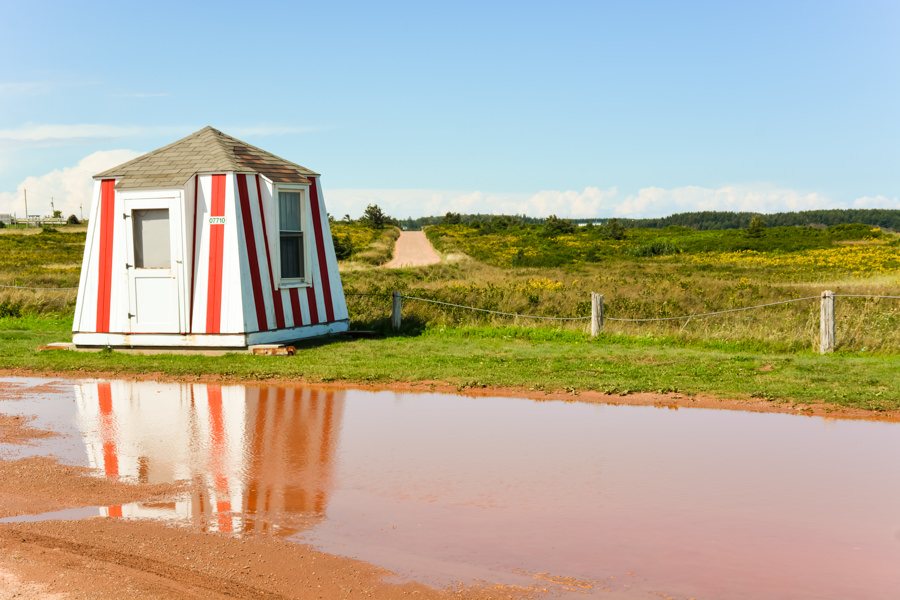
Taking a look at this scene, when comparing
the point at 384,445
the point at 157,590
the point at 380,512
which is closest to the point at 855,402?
the point at 384,445

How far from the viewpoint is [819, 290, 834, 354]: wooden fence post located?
46.9ft

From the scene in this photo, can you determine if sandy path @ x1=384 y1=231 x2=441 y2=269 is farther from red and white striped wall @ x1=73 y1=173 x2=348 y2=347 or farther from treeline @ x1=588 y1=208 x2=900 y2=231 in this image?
treeline @ x1=588 y1=208 x2=900 y2=231

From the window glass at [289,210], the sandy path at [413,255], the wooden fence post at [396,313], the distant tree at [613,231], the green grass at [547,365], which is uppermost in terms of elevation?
the distant tree at [613,231]

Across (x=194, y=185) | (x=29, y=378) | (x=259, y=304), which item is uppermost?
(x=194, y=185)

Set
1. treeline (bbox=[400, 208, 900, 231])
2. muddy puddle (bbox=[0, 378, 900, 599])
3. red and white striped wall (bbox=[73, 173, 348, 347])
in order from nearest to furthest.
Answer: muddy puddle (bbox=[0, 378, 900, 599]) < red and white striped wall (bbox=[73, 173, 348, 347]) < treeline (bbox=[400, 208, 900, 231])

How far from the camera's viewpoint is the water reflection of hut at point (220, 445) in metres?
6.34

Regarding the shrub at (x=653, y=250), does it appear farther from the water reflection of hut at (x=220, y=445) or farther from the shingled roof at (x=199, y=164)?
the water reflection of hut at (x=220, y=445)

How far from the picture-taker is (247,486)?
6.90 m

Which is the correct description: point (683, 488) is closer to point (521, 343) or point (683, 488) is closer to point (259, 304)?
point (521, 343)

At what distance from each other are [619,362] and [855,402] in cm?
412

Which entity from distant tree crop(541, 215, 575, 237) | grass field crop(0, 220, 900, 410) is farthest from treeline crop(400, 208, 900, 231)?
grass field crop(0, 220, 900, 410)

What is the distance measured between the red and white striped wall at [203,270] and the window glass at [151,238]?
21 centimetres

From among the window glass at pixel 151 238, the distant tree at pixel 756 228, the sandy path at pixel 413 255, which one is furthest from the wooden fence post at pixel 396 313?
the distant tree at pixel 756 228

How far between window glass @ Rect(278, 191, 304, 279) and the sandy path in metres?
27.7
